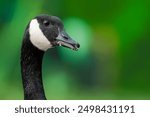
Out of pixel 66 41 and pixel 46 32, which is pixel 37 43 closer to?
pixel 46 32

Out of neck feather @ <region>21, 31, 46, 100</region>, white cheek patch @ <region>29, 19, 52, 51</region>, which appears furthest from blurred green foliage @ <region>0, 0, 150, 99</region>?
white cheek patch @ <region>29, 19, 52, 51</region>

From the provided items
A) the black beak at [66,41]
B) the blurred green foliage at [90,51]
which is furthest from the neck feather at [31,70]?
the blurred green foliage at [90,51]

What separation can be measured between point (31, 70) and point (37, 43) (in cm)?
22

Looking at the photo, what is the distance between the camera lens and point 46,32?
4.04m

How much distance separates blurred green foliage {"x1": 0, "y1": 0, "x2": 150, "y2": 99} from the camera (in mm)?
Result: 7212

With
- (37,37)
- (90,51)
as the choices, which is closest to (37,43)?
(37,37)

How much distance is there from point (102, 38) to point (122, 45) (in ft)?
1.44

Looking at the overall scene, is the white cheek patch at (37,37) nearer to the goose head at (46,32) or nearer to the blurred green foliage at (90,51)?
the goose head at (46,32)

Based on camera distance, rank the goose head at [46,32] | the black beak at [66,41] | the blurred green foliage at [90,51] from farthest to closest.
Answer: the blurred green foliage at [90,51] < the goose head at [46,32] < the black beak at [66,41]

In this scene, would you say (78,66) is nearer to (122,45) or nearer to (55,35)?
(122,45)

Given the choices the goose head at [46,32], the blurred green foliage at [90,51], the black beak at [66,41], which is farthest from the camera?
the blurred green foliage at [90,51]

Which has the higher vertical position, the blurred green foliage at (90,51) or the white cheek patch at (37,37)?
the blurred green foliage at (90,51)

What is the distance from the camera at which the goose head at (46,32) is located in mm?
3994

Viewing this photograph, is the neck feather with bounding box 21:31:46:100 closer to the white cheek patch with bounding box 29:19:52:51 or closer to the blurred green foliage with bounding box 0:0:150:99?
the white cheek patch with bounding box 29:19:52:51
